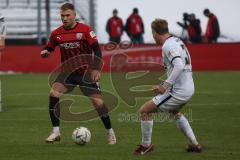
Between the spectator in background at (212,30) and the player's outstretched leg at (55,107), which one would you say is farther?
the spectator in background at (212,30)

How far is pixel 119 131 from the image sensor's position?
14.6 metres

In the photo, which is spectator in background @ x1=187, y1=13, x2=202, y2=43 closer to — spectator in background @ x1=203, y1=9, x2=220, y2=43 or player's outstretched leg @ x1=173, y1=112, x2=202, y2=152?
spectator in background @ x1=203, y1=9, x2=220, y2=43

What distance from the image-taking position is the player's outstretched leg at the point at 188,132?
11539 millimetres

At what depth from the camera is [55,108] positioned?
1310 centimetres

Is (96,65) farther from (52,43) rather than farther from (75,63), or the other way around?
(52,43)

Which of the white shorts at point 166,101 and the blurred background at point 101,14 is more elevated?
the white shorts at point 166,101

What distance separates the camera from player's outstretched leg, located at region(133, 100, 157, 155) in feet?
37.4

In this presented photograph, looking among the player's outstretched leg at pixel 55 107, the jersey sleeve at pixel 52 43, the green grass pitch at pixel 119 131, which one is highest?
the jersey sleeve at pixel 52 43

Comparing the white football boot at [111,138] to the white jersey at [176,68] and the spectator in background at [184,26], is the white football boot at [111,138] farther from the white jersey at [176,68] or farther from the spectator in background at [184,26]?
the spectator in background at [184,26]

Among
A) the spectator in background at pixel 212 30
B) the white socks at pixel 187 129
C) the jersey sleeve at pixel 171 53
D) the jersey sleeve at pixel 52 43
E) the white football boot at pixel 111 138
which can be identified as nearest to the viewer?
the jersey sleeve at pixel 171 53

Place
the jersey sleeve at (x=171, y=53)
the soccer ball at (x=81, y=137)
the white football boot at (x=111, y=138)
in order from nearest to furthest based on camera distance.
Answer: the jersey sleeve at (x=171, y=53), the soccer ball at (x=81, y=137), the white football boot at (x=111, y=138)

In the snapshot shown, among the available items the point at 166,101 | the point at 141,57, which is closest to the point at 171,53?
the point at 166,101

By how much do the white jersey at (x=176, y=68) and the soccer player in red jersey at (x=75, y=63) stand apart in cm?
174

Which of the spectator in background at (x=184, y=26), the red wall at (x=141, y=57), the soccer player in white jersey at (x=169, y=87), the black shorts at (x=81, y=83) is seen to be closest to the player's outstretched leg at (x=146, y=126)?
the soccer player in white jersey at (x=169, y=87)
